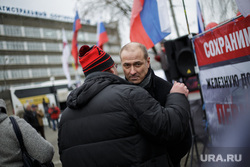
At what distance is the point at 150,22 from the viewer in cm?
434

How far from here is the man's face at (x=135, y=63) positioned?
6.85 ft

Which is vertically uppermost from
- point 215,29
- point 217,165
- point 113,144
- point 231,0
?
point 231,0

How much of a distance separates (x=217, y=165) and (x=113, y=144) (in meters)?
2.06

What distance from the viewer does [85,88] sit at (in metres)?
1.58

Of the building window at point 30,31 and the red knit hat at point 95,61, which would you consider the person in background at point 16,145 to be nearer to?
the red knit hat at point 95,61

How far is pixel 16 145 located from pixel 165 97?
1.36m

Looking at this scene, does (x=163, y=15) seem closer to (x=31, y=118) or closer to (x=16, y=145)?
(x=16, y=145)

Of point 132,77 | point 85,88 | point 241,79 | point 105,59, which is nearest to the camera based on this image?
point 85,88

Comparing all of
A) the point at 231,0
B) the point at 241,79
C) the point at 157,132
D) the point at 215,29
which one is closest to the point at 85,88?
the point at 157,132

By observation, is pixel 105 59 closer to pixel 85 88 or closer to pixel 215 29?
pixel 85 88

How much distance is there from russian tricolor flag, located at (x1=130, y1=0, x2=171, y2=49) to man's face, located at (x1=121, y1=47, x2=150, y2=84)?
2118 millimetres

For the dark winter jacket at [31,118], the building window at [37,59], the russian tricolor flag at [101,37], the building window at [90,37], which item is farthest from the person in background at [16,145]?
the building window at [90,37]

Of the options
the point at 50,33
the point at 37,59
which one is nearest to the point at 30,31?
the point at 37,59

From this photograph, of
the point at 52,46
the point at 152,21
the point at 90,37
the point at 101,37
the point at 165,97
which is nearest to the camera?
the point at 165,97
